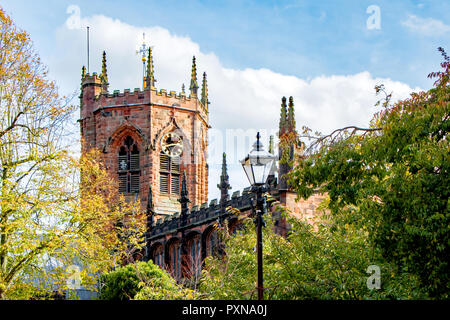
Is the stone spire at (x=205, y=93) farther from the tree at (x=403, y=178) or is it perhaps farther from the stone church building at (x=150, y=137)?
the tree at (x=403, y=178)

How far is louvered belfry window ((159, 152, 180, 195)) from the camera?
2271 inches

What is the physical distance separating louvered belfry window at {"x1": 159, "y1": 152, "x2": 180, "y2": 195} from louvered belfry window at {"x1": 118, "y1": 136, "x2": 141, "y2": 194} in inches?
70.6

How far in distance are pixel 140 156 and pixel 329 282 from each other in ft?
132

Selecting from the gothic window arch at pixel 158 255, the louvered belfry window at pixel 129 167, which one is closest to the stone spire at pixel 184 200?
the gothic window arch at pixel 158 255

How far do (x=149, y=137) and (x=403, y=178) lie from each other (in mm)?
42229

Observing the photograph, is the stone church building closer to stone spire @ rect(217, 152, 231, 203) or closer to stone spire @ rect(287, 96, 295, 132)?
stone spire @ rect(217, 152, 231, 203)

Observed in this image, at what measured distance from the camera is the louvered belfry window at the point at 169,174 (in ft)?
189

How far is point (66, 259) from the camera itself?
1035 inches

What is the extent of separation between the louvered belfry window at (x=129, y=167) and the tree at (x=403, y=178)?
38921mm

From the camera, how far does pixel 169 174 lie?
58188 mm

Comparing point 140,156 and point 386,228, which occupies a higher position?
point 140,156

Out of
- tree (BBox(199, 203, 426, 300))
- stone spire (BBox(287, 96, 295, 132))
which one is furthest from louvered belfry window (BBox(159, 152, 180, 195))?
tree (BBox(199, 203, 426, 300))

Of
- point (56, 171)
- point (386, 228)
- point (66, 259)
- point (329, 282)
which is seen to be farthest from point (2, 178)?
point (386, 228)

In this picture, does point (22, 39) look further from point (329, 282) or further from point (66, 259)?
point (329, 282)
